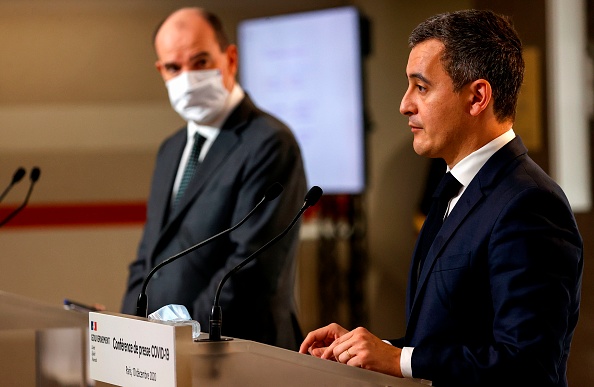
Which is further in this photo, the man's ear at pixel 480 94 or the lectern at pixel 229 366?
the man's ear at pixel 480 94

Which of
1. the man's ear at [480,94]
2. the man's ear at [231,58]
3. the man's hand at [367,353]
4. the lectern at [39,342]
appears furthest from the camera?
the man's ear at [231,58]

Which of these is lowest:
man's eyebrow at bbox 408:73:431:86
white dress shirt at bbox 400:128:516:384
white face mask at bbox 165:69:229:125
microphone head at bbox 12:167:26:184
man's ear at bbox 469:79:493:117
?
microphone head at bbox 12:167:26:184

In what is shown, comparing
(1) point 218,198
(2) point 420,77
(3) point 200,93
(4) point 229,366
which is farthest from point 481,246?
(3) point 200,93

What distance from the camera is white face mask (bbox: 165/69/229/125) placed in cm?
312

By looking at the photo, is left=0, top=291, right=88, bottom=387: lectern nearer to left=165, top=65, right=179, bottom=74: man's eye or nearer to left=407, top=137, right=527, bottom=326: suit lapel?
left=407, top=137, right=527, bottom=326: suit lapel

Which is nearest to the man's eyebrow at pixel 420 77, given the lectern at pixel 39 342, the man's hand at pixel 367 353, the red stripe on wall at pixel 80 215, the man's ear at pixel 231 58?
the man's hand at pixel 367 353

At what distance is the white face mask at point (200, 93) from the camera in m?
3.12

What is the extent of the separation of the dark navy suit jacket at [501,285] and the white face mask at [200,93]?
148 centimetres

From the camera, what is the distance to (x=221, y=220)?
295cm

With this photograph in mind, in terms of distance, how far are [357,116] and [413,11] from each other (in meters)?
1.25

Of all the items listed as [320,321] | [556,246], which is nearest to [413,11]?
[320,321]

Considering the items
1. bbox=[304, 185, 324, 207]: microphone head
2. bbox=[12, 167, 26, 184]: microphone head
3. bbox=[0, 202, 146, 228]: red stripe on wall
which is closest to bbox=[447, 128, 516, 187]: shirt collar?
bbox=[304, 185, 324, 207]: microphone head

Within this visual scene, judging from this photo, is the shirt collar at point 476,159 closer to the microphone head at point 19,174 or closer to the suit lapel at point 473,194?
the suit lapel at point 473,194

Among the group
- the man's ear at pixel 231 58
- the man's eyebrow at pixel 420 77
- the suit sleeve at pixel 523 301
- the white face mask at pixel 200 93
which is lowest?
the suit sleeve at pixel 523 301
